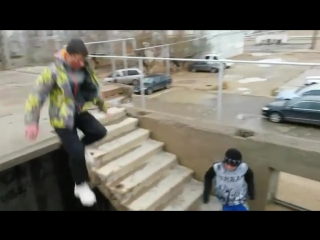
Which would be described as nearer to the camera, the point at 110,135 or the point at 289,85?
the point at 110,135

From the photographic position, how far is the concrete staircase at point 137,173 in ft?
9.94

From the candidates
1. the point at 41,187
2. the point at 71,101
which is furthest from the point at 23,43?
the point at 71,101

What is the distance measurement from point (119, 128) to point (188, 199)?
1.37 m

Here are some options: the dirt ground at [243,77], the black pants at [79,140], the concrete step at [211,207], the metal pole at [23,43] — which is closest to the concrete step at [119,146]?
the black pants at [79,140]

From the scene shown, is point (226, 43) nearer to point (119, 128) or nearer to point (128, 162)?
point (119, 128)

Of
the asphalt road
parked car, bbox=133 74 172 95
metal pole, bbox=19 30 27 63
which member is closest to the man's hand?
the asphalt road

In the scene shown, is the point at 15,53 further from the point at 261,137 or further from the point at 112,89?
the point at 261,137

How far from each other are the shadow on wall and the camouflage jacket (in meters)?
1.17

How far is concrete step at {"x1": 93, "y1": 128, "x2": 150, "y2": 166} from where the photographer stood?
3224mm

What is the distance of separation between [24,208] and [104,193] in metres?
0.96

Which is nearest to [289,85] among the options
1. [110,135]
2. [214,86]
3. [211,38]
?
[214,86]

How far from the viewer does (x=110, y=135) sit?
3.57 metres

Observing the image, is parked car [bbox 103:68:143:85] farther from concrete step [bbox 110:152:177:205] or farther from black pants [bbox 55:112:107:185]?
black pants [bbox 55:112:107:185]

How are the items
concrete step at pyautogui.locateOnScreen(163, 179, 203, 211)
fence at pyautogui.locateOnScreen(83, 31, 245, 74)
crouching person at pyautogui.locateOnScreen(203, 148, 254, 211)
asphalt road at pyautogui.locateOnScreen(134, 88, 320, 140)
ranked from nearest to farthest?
crouching person at pyautogui.locateOnScreen(203, 148, 254, 211)
concrete step at pyautogui.locateOnScreen(163, 179, 203, 211)
asphalt road at pyautogui.locateOnScreen(134, 88, 320, 140)
fence at pyautogui.locateOnScreen(83, 31, 245, 74)
